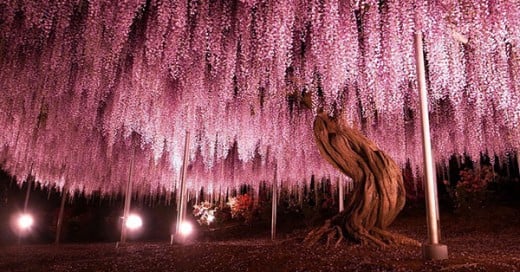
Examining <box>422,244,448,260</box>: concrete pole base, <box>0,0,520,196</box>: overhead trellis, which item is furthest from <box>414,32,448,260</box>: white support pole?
<box>0,0,520,196</box>: overhead trellis

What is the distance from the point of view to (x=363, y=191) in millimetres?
5043

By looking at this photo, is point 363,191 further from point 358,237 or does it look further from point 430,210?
point 430,210

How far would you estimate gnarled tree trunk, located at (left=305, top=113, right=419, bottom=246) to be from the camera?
4824 mm

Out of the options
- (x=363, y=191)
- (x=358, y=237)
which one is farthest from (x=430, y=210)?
(x=363, y=191)

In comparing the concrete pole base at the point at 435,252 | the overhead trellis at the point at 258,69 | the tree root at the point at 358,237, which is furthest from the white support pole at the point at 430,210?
the tree root at the point at 358,237

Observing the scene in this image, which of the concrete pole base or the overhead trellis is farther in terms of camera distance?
the overhead trellis

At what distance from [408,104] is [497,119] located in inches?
92.4

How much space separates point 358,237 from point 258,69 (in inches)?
102

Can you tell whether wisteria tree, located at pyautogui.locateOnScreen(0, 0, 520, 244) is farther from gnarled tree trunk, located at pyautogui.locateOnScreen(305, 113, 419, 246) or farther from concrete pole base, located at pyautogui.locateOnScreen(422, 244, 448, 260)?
concrete pole base, located at pyautogui.locateOnScreen(422, 244, 448, 260)

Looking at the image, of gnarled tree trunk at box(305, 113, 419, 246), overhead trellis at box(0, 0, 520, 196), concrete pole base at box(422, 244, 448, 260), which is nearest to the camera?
concrete pole base at box(422, 244, 448, 260)

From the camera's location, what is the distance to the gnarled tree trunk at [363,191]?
4824mm

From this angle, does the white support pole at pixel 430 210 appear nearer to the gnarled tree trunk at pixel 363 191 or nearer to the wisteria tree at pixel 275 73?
the wisteria tree at pixel 275 73

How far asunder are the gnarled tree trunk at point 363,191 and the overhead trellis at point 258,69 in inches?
17.2

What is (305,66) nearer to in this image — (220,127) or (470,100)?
(220,127)
